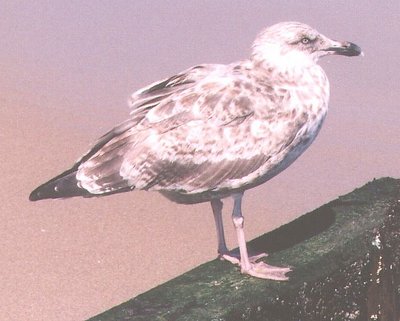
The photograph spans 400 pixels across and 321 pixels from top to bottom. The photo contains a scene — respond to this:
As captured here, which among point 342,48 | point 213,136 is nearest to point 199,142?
point 213,136

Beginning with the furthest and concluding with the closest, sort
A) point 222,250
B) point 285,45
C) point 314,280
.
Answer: point 222,250 → point 314,280 → point 285,45

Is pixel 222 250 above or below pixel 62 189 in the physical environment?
below

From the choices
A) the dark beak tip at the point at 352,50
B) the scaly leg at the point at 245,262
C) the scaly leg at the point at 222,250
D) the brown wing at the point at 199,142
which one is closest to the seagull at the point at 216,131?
the brown wing at the point at 199,142

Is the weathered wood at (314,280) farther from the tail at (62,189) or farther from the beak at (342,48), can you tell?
the beak at (342,48)

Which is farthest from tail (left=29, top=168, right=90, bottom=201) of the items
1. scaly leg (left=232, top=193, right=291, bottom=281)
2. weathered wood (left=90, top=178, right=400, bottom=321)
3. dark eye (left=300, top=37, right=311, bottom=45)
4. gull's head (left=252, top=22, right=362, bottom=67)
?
dark eye (left=300, top=37, right=311, bottom=45)

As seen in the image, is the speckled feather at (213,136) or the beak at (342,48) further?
the beak at (342,48)

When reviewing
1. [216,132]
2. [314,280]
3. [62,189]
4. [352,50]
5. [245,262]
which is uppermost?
[352,50]

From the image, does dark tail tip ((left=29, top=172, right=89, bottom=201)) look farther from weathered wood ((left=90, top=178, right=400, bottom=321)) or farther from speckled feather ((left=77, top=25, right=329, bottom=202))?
weathered wood ((left=90, top=178, right=400, bottom=321))

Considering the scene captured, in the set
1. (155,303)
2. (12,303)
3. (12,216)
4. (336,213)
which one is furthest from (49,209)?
(155,303)

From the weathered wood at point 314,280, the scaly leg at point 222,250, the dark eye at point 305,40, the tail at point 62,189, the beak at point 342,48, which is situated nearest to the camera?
the weathered wood at point 314,280

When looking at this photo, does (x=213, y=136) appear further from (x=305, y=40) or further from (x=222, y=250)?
(x=222, y=250)
